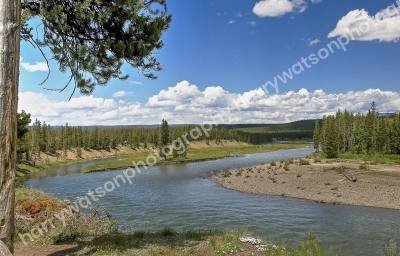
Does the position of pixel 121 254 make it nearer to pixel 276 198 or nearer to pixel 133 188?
pixel 276 198

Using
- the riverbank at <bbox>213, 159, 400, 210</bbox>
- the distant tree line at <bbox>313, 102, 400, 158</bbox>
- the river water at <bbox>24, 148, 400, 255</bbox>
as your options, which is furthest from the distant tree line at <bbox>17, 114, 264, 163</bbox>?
the distant tree line at <bbox>313, 102, 400, 158</bbox>

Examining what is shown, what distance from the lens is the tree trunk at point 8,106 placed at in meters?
5.69

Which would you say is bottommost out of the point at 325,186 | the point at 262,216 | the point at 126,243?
the point at 262,216

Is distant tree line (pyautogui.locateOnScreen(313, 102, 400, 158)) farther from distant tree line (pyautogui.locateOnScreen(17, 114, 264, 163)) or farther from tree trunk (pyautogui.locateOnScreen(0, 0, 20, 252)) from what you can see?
tree trunk (pyautogui.locateOnScreen(0, 0, 20, 252))

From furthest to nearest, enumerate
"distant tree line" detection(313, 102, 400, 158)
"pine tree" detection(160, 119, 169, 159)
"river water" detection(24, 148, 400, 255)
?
"pine tree" detection(160, 119, 169, 159), "distant tree line" detection(313, 102, 400, 158), "river water" detection(24, 148, 400, 255)

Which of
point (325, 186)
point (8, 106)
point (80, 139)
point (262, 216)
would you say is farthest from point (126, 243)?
point (80, 139)

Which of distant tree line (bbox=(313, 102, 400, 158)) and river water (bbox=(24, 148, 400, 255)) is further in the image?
distant tree line (bbox=(313, 102, 400, 158))

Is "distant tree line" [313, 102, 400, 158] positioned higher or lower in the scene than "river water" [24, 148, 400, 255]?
higher

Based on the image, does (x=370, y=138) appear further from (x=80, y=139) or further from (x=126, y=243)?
(x=80, y=139)

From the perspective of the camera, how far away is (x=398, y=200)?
27.1 meters

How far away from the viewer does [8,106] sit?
579cm

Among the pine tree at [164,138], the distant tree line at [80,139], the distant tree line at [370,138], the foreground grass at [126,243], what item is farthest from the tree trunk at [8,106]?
the pine tree at [164,138]

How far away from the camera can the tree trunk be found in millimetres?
5691

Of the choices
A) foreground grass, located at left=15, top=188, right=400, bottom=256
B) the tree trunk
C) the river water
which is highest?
the tree trunk
